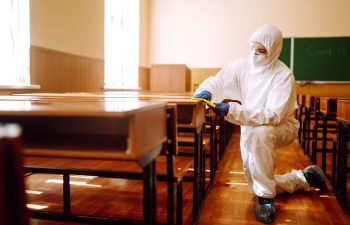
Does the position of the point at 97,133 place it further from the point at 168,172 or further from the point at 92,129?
the point at 168,172

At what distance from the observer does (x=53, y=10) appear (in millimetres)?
4031

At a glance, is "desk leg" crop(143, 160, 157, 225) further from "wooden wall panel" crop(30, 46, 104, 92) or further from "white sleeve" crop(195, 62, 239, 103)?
"wooden wall panel" crop(30, 46, 104, 92)

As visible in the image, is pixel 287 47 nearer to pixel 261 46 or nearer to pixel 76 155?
pixel 261 46

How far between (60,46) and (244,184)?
8.64 feet

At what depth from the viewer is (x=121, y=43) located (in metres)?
6.50

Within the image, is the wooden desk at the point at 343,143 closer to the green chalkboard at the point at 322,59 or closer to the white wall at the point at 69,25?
the white wall at the point at 69,25

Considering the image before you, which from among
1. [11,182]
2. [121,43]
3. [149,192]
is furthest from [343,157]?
[121,43]

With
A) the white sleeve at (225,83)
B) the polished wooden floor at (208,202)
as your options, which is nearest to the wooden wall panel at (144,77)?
the polished wooden floor at (208,202)

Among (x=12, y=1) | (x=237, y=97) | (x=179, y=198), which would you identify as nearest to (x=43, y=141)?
(x=179, y=198)

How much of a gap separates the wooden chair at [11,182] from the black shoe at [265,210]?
1775mm

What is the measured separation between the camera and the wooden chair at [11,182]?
52 cm

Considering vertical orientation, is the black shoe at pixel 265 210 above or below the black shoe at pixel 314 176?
below

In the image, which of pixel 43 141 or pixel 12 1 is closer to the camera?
pixel 43 141

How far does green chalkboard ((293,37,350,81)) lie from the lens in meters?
6.69
